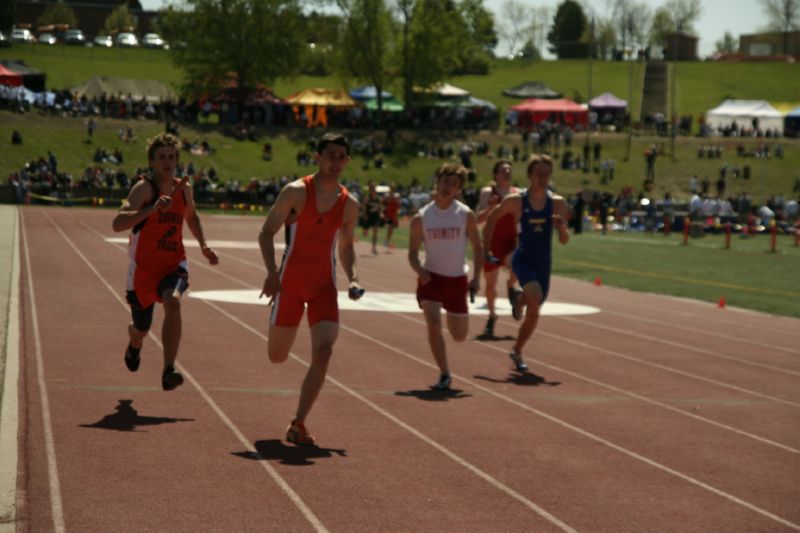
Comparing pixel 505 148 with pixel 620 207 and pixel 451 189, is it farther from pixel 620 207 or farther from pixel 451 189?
pixel 451 189

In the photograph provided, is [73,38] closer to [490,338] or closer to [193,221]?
[490,338]

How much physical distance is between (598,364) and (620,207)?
3890 cm

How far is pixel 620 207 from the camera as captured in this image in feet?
170

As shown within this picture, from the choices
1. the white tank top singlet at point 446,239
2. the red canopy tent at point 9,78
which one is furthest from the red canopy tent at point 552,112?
the white tank top singlet at point 446,239

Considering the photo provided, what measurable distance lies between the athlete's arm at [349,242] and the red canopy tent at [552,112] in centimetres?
6688

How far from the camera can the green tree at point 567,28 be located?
158250 mm

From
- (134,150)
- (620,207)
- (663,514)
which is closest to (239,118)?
(134,150)

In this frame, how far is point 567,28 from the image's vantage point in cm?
15950

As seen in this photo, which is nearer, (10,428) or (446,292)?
(10,428)

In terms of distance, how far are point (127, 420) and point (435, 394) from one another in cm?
290

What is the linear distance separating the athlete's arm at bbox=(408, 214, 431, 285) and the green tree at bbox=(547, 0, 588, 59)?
14744 centimetres

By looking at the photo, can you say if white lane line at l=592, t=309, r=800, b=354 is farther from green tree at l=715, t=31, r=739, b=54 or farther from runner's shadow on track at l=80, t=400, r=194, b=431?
green tree at l=715, t=31, r=739, b=54

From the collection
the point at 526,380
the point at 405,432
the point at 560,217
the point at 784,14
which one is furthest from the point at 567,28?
the point at 405,432

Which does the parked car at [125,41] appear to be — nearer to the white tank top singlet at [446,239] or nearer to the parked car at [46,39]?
the parked car at [46,39]
